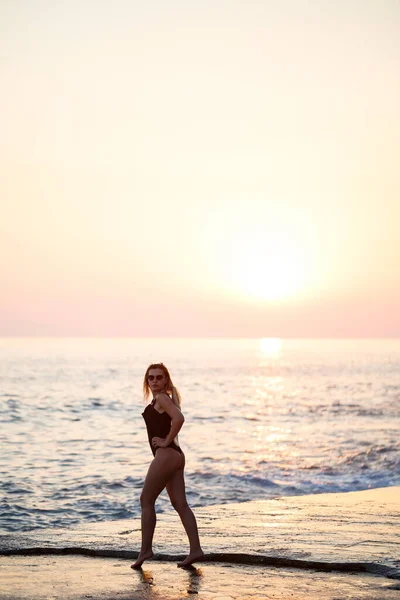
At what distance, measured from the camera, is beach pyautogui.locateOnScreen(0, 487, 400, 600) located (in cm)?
696

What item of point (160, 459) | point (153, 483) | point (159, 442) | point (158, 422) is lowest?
point (153, 483)

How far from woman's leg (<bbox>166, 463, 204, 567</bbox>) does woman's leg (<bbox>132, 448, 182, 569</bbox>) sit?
113 millimetres

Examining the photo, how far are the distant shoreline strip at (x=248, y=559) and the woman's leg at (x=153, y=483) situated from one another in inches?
22.4

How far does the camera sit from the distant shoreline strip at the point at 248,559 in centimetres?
777

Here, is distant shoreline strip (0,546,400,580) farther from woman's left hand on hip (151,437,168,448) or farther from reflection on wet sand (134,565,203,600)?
woman's left hand on hip (151,437,168,448)

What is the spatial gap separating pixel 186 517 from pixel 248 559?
836 mm

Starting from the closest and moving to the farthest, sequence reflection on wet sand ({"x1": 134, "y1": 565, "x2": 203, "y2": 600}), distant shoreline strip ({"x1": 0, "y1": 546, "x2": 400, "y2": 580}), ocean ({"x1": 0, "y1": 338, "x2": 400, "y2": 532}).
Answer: reflection on wet sand ({"x1": 134, "y1": 565, "x2": 203, "y2": 600}), distant shoreline strip ({"x1": 0, "y1": 546, "x2": 400, "y2": 580}), ocean ({"x1": 0, "y1": 338, "x2": 400, "y2": 532})

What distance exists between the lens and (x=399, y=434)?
93.4ft

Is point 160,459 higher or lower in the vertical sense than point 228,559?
higher

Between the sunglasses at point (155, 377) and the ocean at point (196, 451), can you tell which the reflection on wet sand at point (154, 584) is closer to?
the sunglasses at point (155, 377)

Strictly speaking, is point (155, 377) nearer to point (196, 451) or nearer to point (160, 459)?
point (160, 459)

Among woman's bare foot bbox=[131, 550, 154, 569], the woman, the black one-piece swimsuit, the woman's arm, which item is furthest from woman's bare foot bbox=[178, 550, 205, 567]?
the woman's arm

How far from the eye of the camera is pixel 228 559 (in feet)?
27.2

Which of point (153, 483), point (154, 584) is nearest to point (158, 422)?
point (153, 483)
